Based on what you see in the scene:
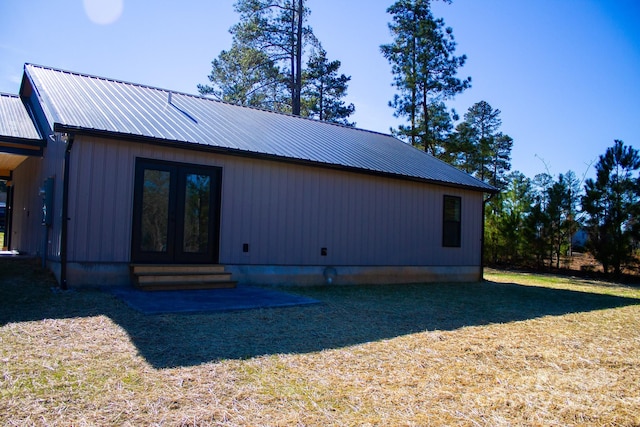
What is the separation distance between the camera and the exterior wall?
7266 mm

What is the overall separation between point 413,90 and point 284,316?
18888 millimetres

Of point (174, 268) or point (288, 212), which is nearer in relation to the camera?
point (174, 268)

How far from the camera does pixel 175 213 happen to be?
8148mm

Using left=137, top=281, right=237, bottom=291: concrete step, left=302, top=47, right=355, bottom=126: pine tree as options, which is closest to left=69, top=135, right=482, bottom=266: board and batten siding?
left=137, top=281, right=237, bottom=291: concrete step

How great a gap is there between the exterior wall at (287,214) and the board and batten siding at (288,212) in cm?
2

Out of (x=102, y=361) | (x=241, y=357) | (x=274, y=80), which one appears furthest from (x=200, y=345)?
(x=274, y=80)

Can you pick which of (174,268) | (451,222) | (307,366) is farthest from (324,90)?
(307,366)

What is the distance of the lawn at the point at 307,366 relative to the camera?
287cm

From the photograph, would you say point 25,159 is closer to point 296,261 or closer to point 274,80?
point 296,261

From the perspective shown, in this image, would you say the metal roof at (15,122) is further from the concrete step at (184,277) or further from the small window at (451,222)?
the small window at (451,222)

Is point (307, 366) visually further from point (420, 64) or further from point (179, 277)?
point (420, 64)

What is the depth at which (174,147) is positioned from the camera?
7926mm

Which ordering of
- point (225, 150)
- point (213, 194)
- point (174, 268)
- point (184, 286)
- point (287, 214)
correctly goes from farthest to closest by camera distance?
point (287, 214)
point (213, 194)
point (225, 150)
point (174, 268)
point (184, 286)

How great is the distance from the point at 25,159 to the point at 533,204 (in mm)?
16053
